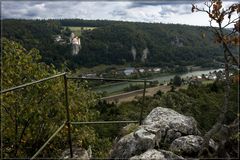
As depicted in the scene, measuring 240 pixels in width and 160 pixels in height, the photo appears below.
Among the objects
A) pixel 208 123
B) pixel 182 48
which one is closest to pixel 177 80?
pixel 208 123

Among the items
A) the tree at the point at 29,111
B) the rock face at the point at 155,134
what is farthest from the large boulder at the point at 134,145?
the tree at the point at 29,111

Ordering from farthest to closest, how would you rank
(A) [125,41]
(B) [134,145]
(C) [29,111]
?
(A) [125,41], (C) [29,111], (B) [134,145]

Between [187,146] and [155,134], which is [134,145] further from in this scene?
[187,146]

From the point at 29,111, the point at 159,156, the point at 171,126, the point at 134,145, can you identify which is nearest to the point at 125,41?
the point at 29,111

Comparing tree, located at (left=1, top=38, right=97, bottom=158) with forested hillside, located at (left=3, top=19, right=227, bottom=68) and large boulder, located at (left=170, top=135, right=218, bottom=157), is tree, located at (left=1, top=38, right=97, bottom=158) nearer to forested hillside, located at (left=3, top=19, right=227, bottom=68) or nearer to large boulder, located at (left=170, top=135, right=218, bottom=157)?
large boulder, located at (left=170, top=135, right=218, bottom=157)

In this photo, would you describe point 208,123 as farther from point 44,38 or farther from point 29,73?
point 44,38
